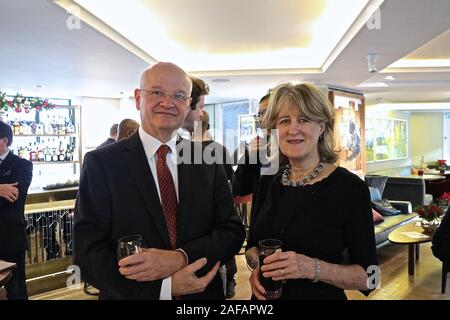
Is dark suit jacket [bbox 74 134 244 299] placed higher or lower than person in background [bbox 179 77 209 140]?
lower

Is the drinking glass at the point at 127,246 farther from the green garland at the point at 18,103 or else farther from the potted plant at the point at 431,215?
the green garland at the point at 18,103

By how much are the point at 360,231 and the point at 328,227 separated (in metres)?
0.11

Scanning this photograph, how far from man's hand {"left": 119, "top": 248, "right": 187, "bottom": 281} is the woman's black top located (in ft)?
1.32

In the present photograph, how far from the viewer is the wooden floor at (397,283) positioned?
3734 millimetres

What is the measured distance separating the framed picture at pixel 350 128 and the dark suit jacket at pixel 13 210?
5306 mm

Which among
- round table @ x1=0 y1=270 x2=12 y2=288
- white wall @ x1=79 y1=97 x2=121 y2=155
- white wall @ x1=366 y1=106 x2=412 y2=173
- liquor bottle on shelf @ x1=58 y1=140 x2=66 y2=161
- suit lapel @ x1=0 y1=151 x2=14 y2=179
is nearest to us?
round table @ x1=0 y1=270 x2=12 y2=288

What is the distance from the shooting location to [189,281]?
47.4 inches

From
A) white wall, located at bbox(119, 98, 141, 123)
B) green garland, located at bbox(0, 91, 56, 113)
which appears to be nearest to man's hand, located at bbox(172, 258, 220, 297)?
green garland, located at bbox(0, 91, 56, 113)

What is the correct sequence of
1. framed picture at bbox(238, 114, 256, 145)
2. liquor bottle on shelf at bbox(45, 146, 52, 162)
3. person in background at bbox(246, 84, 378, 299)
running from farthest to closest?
framed picture at bbox(238, 114, 256, 145) < liquor bottle on shelf at bbox(45, 146, 52, 162) < person in background at bbox(246, 84, 378, 299)

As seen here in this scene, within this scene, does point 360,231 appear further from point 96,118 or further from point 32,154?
point 96,118

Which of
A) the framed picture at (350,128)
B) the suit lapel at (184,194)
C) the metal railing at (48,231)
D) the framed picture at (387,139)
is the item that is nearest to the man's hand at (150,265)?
the suit lapel at (184,194)

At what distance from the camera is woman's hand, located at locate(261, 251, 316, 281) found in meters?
1.13

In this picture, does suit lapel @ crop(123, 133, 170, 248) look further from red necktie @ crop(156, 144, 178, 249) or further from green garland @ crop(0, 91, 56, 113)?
green garland @ crop(0, 91, 56, 113)
